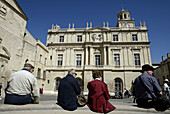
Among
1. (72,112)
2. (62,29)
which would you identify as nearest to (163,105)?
(72,112)

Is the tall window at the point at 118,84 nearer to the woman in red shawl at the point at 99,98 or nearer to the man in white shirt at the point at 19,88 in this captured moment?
the woman in red shawl at the point at 99,98

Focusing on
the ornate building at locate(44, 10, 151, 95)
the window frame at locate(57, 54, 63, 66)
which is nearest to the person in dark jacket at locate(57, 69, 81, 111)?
the ornate building at locate(44, 10, 151, 95)

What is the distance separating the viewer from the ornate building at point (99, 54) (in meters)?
23.5

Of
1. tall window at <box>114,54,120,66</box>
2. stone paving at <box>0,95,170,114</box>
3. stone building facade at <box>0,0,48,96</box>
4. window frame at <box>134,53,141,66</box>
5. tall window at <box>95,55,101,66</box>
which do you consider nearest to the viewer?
stone paving at <box>0,95,170,114</box>

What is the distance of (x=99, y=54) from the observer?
2519 cm

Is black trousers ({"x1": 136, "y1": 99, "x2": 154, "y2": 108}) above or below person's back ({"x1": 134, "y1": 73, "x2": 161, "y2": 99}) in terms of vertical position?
below

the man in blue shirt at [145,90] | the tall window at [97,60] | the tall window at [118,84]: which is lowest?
the tall window at [118,84]

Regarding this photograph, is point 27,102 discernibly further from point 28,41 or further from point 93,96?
point 28,41

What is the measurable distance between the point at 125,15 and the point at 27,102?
36438 mm

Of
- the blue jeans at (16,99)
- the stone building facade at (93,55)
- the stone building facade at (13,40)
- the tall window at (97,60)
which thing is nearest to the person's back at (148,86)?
the blue jeans at (16,99)

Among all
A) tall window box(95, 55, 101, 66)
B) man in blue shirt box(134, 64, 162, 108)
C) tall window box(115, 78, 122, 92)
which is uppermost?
tall window box(95, 55, 101, 66)

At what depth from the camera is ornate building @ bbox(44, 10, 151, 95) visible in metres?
23.5

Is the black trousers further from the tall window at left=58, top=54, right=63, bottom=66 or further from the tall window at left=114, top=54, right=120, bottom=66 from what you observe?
the tall window at left=58, top=54, right=63, bottom=66

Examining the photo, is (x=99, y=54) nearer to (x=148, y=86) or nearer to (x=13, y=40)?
(x=13, y=40)
